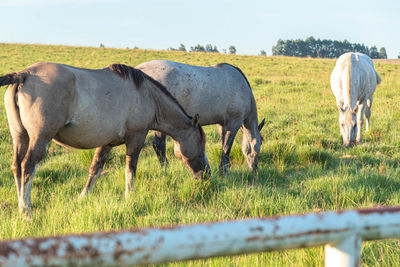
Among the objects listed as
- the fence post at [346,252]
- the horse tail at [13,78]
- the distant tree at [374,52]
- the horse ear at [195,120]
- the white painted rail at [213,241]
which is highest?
the distant tree at [374,52]

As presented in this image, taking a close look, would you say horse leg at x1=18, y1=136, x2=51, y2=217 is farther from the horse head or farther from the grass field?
the horse head

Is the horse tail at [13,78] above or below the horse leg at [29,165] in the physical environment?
above

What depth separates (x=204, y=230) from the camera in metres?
0.64

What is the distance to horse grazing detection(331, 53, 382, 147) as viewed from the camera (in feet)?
23.8

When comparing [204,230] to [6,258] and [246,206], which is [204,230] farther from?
[246,206]

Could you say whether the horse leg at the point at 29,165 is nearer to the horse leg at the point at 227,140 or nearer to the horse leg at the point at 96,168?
the horse leg at the point at 96,168

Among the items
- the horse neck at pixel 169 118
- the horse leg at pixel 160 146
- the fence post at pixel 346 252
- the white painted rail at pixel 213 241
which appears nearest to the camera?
the white painted rail at pixel 213 241

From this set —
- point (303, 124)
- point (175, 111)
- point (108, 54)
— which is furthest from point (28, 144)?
point (108, 54)

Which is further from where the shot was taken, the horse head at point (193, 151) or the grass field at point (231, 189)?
the horse head at point (193, 151)

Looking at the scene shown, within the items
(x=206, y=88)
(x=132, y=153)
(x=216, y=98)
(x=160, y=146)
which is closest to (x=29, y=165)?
(x=132, y=153)

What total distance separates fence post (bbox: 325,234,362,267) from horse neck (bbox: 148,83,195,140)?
3880 mm

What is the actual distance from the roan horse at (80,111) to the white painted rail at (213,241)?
3102 millimetres

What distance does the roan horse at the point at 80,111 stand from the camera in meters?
3.39

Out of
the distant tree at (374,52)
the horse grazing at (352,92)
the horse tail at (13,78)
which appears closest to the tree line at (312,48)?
the distant tree at (374,52)
